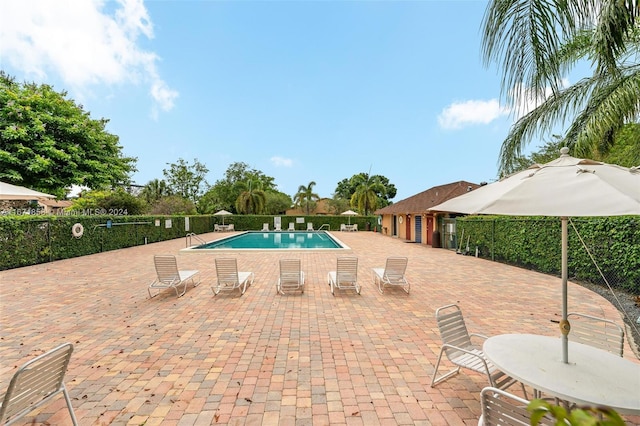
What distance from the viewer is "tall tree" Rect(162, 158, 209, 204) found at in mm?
47281

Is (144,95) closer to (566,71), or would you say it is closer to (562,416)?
(566,71)

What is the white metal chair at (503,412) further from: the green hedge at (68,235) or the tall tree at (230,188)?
the tall tree at (230,188)

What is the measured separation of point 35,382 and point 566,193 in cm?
481

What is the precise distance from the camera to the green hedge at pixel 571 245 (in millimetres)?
7559

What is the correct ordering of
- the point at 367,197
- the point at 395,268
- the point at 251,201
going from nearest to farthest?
the point at 395,268 → the point at 251,201 → the point at 367,197

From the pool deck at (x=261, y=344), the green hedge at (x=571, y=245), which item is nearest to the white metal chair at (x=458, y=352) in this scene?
the pool deck at (x=261, y=344)

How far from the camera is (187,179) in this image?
47750mm

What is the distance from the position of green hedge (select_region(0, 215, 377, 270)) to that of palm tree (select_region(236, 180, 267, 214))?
1194cm

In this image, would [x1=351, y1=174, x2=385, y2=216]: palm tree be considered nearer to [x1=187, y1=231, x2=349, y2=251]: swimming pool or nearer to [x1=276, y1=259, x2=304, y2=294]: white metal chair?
[x1=187, y1=231, x2=349, y2=251]: swimming pool

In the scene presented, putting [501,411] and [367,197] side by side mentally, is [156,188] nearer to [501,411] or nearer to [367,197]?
[367,197]

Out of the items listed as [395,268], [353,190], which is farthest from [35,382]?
[353,190]

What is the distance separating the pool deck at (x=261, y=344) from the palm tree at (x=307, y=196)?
105 feet

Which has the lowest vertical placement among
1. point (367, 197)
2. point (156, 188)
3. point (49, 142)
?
point (367, 197)

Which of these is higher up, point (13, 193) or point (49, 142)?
point (49, 142)
